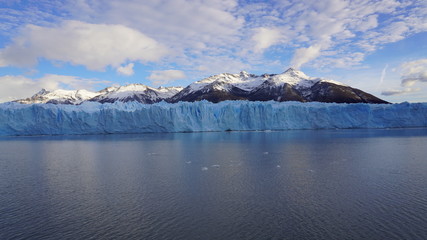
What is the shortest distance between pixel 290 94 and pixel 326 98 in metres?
10.9

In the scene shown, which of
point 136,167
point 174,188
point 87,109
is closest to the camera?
point 174,188

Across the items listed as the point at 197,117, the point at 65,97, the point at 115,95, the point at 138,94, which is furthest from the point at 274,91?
the point at 65,97

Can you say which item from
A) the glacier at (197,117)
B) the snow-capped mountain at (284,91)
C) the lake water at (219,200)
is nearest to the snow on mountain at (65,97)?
the snow-capped mountain at (284,91)

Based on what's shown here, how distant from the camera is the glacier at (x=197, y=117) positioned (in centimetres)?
4281

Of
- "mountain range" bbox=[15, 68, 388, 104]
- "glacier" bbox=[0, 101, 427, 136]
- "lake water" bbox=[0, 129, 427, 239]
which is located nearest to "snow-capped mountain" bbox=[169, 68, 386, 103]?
"mountain range" bbox=[15, 68, 388, 104]

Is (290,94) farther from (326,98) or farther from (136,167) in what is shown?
(136,167)

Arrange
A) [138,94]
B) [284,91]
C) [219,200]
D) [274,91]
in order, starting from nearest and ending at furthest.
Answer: [219,200]
[284,91]
[274,91]
[138,94]

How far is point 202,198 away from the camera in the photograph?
922 cm

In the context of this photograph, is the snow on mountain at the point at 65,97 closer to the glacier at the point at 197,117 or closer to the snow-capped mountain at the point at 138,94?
the snow-capped mountain at the point at 138,94

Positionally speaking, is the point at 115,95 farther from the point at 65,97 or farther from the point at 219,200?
the point at 219,200

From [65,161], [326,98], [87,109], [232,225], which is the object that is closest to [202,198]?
[232,225]

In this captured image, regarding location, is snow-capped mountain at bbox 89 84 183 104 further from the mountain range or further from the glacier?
the glacier

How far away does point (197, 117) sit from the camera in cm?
4512

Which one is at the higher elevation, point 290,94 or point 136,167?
point 290,94
